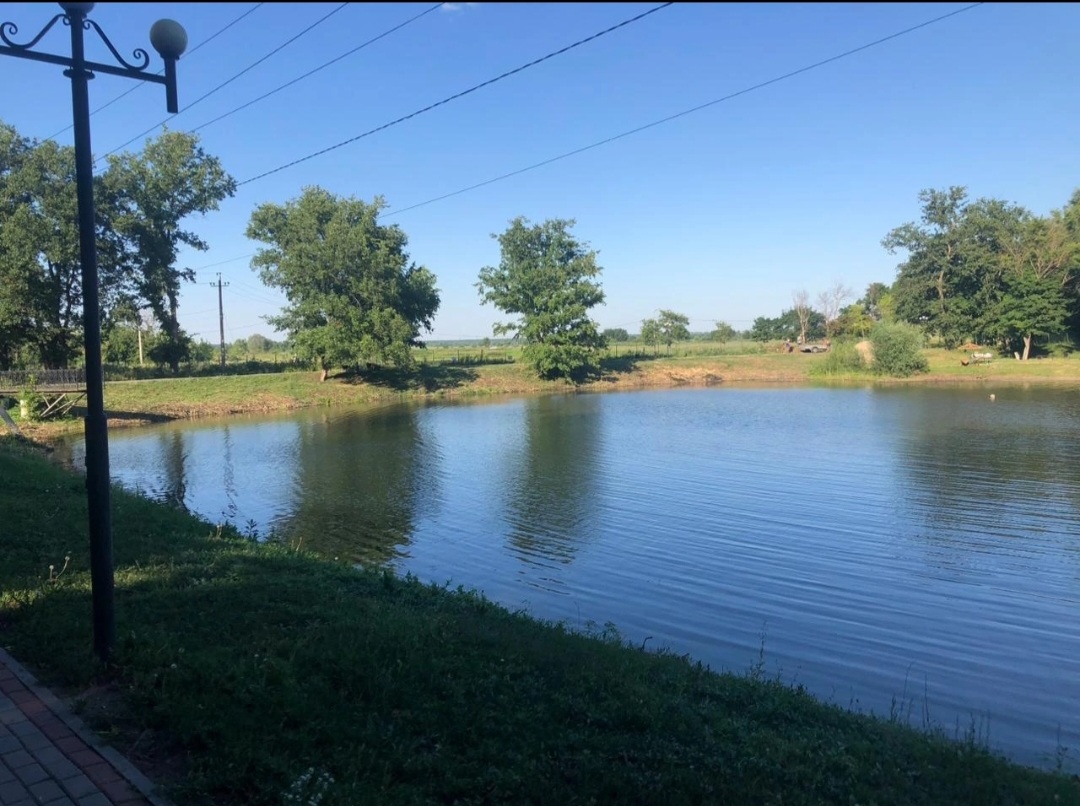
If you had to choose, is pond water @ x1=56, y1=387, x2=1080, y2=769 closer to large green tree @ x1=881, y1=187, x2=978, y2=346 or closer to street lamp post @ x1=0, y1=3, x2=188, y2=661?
street lamp post @ x1=0, y1=3, x2=188, y2=661

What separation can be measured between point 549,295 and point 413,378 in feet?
43.3

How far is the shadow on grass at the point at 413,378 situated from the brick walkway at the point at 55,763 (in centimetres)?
4821

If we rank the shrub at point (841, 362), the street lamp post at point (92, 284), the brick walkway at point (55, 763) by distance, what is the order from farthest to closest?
the shrub at point (841, 362) → the street lamp post at point (92, 284) → the brick walkway at point (55, 763)

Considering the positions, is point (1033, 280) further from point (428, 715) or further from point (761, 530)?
point (428, 715)

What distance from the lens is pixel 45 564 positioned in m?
7.67

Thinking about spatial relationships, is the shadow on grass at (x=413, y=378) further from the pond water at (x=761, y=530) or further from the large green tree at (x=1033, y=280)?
the large green tree at (x=1033, y=280)

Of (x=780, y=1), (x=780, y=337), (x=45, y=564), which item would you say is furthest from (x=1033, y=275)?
(x=45, y=564)

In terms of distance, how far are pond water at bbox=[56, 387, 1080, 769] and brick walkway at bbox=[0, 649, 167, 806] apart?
5.91 m

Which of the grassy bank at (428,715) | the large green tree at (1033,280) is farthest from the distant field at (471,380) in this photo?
the grassy bank at (428,715)

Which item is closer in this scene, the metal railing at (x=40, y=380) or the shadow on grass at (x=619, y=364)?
the metal railing at (x=40, y=380)

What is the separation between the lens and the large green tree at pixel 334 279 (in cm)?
4928

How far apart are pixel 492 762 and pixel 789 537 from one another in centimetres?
1052

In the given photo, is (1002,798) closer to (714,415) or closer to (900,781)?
(900,781)

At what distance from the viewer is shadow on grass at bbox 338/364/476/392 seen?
172 ft
